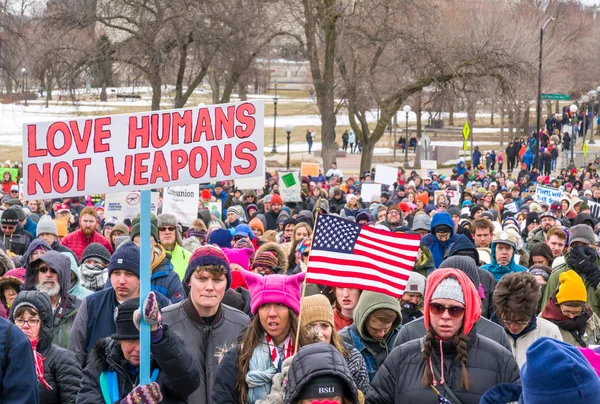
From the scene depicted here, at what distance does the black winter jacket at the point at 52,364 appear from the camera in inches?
236

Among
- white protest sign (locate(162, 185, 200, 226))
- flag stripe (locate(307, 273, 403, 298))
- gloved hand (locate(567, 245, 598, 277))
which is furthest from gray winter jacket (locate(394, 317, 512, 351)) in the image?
white protest sign (locate(162, 185, 200, 226))

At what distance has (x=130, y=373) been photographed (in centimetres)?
529

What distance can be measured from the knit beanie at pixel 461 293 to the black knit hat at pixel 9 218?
29.7 ft

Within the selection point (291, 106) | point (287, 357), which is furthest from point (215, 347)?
point (291, 106)

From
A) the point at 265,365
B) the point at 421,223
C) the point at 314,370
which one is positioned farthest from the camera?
the point at 421,223

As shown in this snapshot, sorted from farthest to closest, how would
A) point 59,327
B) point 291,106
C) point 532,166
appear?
1. point 291,106
2. point 532,166
3. point 59,327

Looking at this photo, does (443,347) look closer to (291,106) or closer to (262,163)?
(262,163)

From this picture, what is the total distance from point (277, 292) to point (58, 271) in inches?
96.4

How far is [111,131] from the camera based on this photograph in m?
5.09

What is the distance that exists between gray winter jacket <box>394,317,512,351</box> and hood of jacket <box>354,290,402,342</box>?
0.94 feet

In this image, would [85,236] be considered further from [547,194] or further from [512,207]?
[547,194]

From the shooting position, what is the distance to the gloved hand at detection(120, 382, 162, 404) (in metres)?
4.89

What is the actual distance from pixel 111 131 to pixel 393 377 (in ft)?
5.67

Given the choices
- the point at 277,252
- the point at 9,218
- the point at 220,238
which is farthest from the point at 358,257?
the point at 9,218
